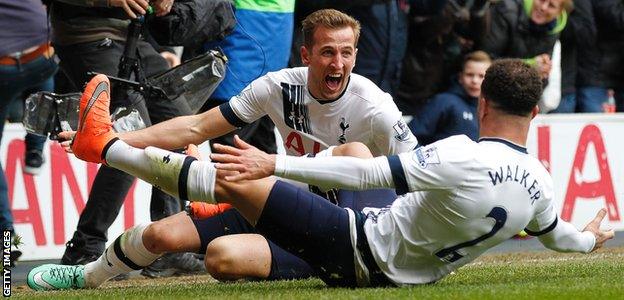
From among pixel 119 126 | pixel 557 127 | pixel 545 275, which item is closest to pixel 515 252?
pixel 557 127

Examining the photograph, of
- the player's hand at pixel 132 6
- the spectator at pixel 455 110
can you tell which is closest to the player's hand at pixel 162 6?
the player's hand at pixel 132 6

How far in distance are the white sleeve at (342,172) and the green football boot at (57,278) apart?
6.28 feet

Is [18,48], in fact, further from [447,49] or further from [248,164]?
[447,49]

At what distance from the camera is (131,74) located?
9.07 metres

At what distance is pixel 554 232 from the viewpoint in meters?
7.34

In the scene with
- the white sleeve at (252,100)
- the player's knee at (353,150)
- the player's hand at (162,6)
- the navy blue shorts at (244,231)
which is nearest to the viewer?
Answer: the player's knee at (353,150)

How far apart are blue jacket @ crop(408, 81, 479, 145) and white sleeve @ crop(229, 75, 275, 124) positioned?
158 inches

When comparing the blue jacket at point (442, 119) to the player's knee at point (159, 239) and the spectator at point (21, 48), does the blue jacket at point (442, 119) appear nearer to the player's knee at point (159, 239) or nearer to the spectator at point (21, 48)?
the spectator at point (21, 48)

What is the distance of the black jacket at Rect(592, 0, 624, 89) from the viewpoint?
558 inches

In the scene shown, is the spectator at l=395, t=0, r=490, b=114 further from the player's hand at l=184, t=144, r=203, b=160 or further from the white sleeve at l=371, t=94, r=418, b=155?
the player's hand at l=184, t=144, r=203, b=160

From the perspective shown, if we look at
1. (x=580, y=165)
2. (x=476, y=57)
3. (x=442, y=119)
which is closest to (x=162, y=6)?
(x=442, y=119)

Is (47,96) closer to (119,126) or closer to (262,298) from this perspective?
(119,126)

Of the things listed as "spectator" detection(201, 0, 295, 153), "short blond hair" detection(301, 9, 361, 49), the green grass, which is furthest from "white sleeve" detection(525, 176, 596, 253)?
"spectator" detection(201, 0, 295, 153)

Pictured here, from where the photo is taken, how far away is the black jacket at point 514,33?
13.3 meters
